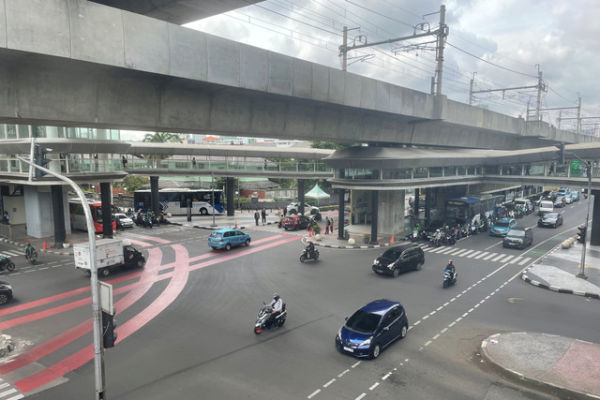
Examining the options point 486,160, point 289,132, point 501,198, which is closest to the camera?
point 289,132

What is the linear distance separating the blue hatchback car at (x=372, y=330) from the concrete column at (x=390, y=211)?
19822 millimetres

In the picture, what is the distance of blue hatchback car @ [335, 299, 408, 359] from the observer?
12.2m

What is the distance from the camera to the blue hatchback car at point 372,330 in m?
12.2

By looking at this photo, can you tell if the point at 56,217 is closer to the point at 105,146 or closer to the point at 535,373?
the point at 105,146

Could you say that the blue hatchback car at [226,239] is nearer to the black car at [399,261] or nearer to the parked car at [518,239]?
the black car at [399,261]

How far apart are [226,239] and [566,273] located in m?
21.7

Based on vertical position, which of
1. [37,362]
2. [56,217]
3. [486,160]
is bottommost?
[37,362]

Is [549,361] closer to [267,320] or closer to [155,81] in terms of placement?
[267,320]

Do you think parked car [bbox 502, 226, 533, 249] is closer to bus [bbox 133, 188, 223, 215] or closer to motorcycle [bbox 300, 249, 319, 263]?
motorcycle [bbox 300, 249, 319, 263]

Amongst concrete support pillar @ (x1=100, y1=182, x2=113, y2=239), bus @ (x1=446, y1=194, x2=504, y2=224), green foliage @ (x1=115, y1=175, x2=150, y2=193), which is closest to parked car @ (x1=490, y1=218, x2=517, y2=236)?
bus @ (x1=446, y1=194, x2=504, y2=224)

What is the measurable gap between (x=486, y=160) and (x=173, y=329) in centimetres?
3343

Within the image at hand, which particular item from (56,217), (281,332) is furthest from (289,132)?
(56,217)

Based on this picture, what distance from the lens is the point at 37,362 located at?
484 inches

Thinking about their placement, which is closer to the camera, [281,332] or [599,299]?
[281,332]
